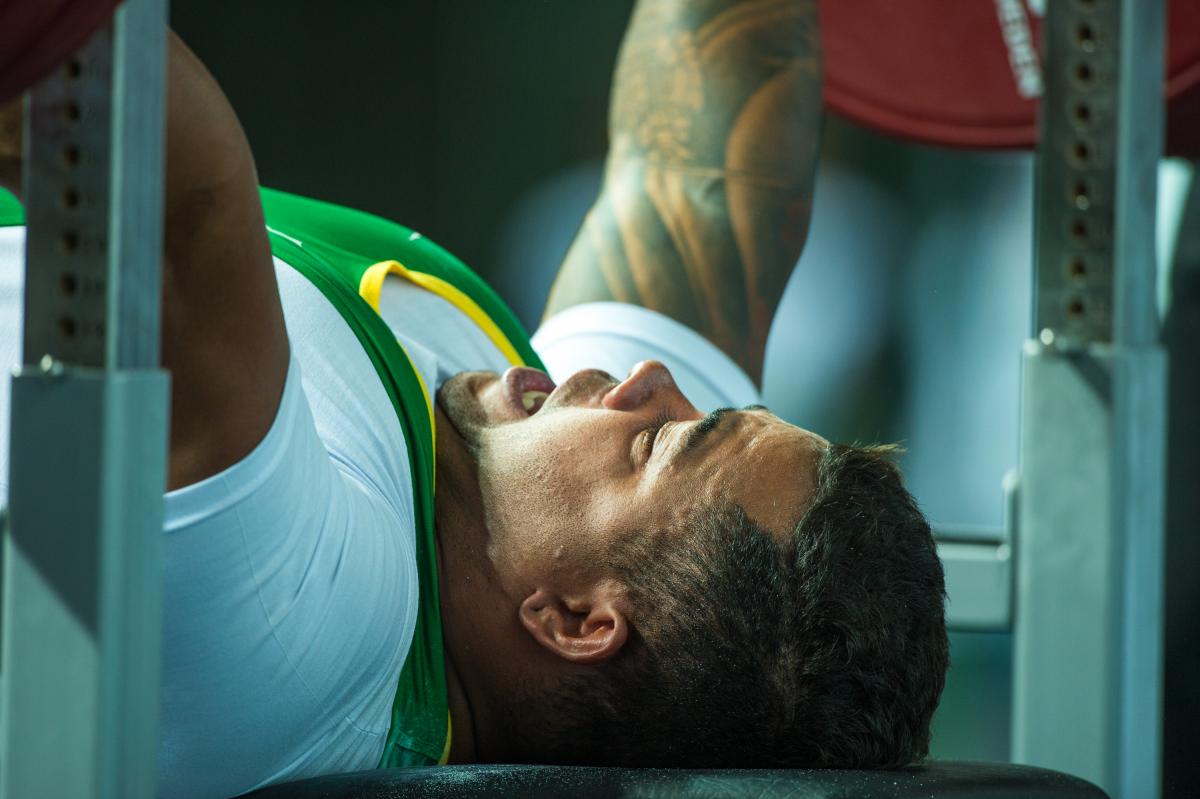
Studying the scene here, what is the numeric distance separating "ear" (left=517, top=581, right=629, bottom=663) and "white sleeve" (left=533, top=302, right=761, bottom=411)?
44 centimetres

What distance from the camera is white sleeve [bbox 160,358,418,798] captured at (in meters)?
0.67

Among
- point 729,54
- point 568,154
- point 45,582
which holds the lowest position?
point 45,582

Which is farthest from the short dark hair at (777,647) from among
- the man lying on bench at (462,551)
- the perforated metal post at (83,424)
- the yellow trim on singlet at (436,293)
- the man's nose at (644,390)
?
the perforated metal post at (83,424)

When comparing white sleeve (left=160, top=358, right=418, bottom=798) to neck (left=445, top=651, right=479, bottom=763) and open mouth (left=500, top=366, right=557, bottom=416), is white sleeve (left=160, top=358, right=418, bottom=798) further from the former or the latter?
open mouth (left=500, top=366, right=557, bottom=416)

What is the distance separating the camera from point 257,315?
2.11ft

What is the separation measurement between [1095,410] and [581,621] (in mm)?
368

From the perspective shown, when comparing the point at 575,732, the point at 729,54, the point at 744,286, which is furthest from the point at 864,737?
the point at 729,54

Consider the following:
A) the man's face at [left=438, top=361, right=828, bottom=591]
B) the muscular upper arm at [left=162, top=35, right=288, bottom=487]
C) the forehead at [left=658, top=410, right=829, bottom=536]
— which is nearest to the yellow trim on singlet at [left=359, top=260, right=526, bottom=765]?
the man's face at [left=438, top=361, right=828, bottom=591]

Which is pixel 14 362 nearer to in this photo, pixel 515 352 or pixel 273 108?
pixel 515 352

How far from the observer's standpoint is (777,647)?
837 mm

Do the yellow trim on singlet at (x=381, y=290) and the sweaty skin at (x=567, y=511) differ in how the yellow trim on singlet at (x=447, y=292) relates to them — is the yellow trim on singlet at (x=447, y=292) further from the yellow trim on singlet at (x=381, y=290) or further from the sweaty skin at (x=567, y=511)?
the sweaty skin at (x=567, y=511)

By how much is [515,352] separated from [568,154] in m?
2.19

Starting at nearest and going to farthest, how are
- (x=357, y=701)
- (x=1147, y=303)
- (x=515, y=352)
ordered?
(x=1147, y=303) < (x=357, y=701) < (x=515, y=352)

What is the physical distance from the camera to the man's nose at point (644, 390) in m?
0.95
